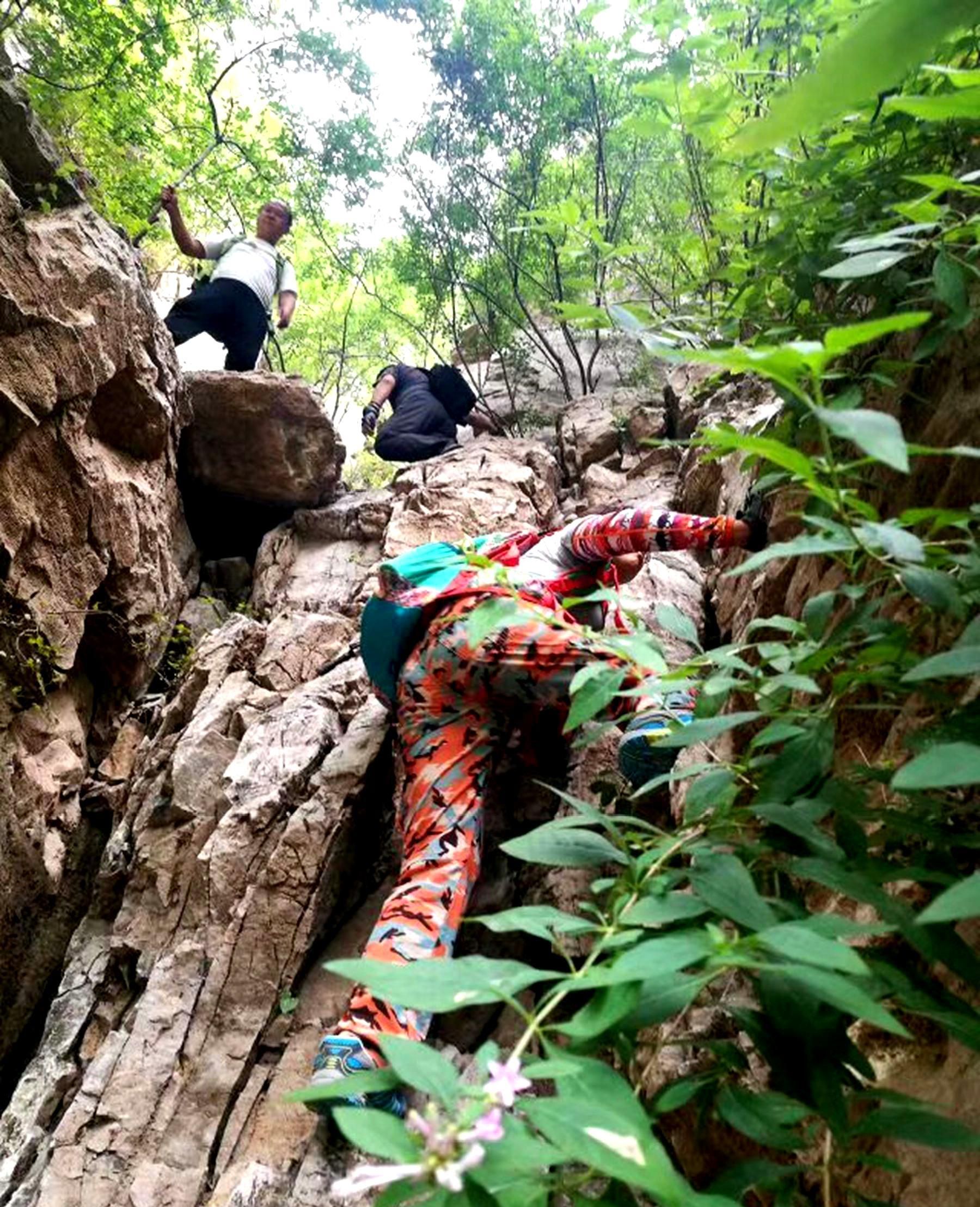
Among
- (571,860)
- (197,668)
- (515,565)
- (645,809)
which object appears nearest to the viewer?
(571,860)

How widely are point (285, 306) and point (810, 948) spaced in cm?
775

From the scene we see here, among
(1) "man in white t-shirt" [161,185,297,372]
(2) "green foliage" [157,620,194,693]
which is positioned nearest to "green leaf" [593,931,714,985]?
(2) "green foliage" [157,620,194,693]

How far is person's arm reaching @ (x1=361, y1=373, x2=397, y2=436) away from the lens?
7496 mm

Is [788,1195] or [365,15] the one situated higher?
[365,15]

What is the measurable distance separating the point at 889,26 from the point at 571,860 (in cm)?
103

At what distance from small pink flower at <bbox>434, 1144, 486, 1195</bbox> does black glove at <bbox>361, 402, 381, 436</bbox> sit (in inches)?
284

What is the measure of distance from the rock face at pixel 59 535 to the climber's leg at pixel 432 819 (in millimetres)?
2941

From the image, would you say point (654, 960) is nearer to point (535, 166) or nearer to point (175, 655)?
point (175, 655)

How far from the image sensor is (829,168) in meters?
2.25

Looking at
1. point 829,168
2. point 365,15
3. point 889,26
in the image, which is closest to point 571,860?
point 889,26

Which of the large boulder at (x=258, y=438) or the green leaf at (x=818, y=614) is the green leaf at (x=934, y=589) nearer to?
the green leaf at (x=818, y=614)

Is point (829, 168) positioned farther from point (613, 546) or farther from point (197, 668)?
point (197, 668)

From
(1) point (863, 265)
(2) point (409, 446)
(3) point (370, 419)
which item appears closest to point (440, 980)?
(1) point (863, 265)

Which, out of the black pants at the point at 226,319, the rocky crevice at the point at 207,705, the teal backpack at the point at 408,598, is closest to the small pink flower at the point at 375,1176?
the rocky crevice at the point at 207,705
